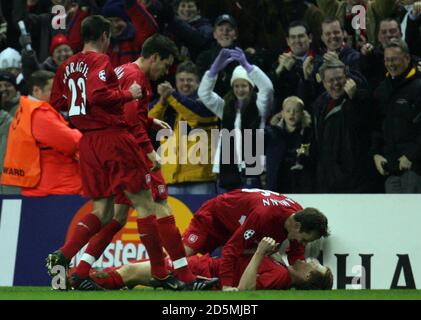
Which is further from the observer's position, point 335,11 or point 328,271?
point 335,11

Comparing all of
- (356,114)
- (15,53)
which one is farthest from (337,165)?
(15,53)

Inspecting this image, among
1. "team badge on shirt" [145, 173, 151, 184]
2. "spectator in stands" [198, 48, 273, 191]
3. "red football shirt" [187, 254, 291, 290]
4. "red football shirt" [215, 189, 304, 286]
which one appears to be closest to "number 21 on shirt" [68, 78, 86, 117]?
"team badge on shirt" [145, 173, 151, 184]

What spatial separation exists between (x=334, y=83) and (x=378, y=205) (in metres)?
1.57

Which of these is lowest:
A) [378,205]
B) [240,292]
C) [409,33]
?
[240,292]

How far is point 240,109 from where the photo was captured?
13727mm

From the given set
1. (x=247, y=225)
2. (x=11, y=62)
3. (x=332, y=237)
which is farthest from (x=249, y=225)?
(x=11, y=62)

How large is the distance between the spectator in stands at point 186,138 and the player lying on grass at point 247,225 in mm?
2019

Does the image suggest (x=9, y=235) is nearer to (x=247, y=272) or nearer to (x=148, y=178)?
(x=148, y=178)

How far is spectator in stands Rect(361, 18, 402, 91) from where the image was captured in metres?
13.5

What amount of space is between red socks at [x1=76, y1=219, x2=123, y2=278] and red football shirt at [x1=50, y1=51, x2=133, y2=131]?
101 cm

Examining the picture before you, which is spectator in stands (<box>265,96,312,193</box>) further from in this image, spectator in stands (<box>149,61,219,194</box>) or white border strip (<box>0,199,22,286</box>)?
white border strip (<box>0,199,22,286</box>)

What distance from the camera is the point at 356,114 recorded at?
13.0 metres

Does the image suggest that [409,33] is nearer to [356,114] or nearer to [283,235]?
[356,114]

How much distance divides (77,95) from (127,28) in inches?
190
